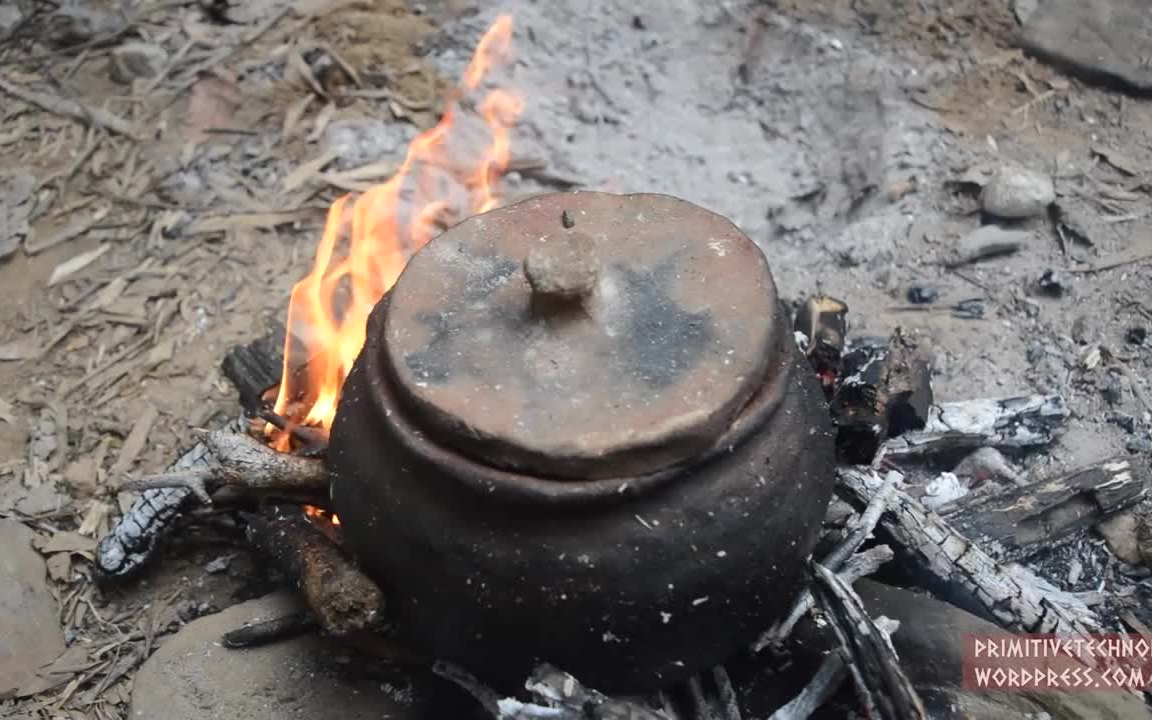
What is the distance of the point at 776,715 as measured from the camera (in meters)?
2.43

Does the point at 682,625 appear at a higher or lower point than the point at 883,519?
higher

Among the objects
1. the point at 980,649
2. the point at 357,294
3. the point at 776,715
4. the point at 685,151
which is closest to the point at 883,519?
the point at 980,649

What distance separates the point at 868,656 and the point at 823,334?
1187mm

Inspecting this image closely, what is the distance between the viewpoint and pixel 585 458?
1.96m

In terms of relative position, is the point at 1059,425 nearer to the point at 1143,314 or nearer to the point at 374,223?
the point at 1143,314

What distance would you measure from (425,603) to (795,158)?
3151mm

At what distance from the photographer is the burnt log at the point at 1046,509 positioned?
292 centimetres

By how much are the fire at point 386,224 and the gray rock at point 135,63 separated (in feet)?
4.92

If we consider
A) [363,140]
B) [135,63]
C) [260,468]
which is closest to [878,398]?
[260,468]

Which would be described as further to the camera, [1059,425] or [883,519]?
[1059,425]

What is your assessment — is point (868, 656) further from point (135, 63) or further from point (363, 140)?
point (135, 63)

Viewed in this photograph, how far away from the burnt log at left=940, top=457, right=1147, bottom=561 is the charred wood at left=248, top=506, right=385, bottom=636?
5.55 feet

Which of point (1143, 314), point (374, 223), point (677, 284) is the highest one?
point (677, 284)

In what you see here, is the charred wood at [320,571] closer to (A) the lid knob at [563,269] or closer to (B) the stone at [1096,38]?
(A) the lid knob at [563,269]
